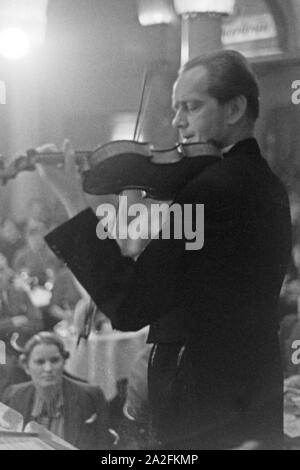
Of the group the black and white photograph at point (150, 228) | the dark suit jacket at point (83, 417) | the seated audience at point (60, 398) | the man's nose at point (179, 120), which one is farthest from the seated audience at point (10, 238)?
the man's nose at point (179, 120)

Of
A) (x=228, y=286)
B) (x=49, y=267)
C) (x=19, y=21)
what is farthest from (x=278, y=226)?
(x=19, y=21)

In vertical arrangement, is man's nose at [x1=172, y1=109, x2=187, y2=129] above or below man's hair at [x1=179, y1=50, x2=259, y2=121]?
below

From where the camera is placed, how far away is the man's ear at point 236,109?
2.21 m

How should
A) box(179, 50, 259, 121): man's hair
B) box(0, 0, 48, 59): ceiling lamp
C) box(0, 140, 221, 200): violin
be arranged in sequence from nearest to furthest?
box(0, 140, 221, 200): violin → box(179, 50, 259, 121): man's hair → box(0, 0, 48, 59): ceiling lamp

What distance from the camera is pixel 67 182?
2.18 m

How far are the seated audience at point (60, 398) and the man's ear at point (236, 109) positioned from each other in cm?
71

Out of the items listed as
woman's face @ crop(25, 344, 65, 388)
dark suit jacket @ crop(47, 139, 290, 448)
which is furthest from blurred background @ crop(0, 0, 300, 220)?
woman's face @ crop(25, 344, 65, 388)

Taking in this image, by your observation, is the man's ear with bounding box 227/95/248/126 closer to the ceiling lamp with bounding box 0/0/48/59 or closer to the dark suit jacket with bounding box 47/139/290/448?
the dark suit jacket with bounding box 47/139/290/448

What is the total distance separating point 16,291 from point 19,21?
2.31ft

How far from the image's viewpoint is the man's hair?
2.21m

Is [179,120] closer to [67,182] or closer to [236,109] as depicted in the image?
[236,109]

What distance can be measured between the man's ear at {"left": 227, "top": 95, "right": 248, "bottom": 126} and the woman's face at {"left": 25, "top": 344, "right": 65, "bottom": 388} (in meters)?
0.74

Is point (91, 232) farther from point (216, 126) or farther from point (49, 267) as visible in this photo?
point (216, 126)

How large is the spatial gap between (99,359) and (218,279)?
1.27 feet
